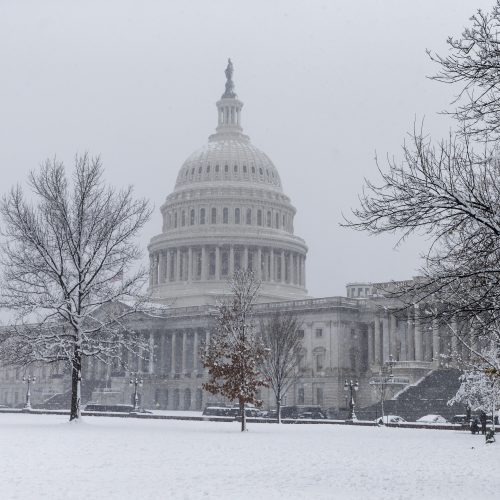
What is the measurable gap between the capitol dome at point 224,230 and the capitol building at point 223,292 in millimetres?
179

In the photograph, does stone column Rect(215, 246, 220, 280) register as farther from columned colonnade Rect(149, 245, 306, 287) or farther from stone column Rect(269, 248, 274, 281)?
stone column Rect(269, 248, 274, 281)

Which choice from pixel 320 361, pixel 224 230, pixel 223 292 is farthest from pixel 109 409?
pixel 224 230

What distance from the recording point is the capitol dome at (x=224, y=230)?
14250 cm

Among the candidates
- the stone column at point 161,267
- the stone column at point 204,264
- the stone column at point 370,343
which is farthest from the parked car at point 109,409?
the stone column at point 161,267

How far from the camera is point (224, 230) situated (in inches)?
5738

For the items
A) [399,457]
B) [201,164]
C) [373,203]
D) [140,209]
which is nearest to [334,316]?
[201,164]

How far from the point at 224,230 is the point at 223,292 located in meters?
14.1

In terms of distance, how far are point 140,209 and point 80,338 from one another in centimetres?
768

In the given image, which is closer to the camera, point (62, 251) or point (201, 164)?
point (62, 251)

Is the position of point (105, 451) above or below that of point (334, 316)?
below

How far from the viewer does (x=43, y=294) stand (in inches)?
1751

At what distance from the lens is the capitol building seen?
4284 inches

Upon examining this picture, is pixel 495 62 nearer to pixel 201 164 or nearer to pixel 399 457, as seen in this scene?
pixel 399 457

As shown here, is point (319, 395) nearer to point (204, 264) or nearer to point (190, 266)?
point (204, 264)
